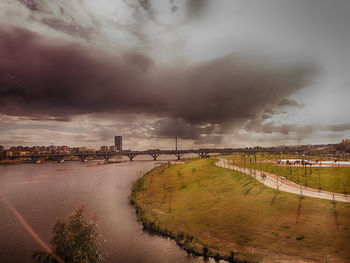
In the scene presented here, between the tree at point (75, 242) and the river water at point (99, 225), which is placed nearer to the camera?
the tree at point (75, 242)

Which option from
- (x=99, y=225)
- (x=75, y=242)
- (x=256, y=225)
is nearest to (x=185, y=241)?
(x=256, y=225)

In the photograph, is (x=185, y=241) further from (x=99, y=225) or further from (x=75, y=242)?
(x=99, y=225)

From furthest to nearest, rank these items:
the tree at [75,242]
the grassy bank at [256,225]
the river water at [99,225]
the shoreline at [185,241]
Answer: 1. the river water at [99,225]
2. the shoreline at [185,241]
3. the grassy bank at [256,225]
4. the tree at [75,242]

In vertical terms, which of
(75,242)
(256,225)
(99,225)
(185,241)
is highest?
(75,242)


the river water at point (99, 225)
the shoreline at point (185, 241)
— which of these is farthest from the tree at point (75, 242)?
the shoreline at point (185, 241)

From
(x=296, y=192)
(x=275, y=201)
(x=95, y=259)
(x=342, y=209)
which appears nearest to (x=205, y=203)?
(x=275, y=201)

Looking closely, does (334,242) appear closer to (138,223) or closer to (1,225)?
(138,223)

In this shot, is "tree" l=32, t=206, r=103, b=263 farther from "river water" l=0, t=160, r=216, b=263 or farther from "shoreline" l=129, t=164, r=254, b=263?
"shoreline" l=129, t=164, r=254, b=263

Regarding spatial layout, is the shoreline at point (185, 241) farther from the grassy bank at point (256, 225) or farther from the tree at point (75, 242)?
the tree at point (75, 242)

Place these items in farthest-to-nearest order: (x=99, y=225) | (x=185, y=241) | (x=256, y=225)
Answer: (x=99, y=225), (x=256, y=225), (x=185, y=241)

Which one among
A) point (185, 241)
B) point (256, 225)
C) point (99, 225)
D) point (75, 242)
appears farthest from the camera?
point (99, 225)
